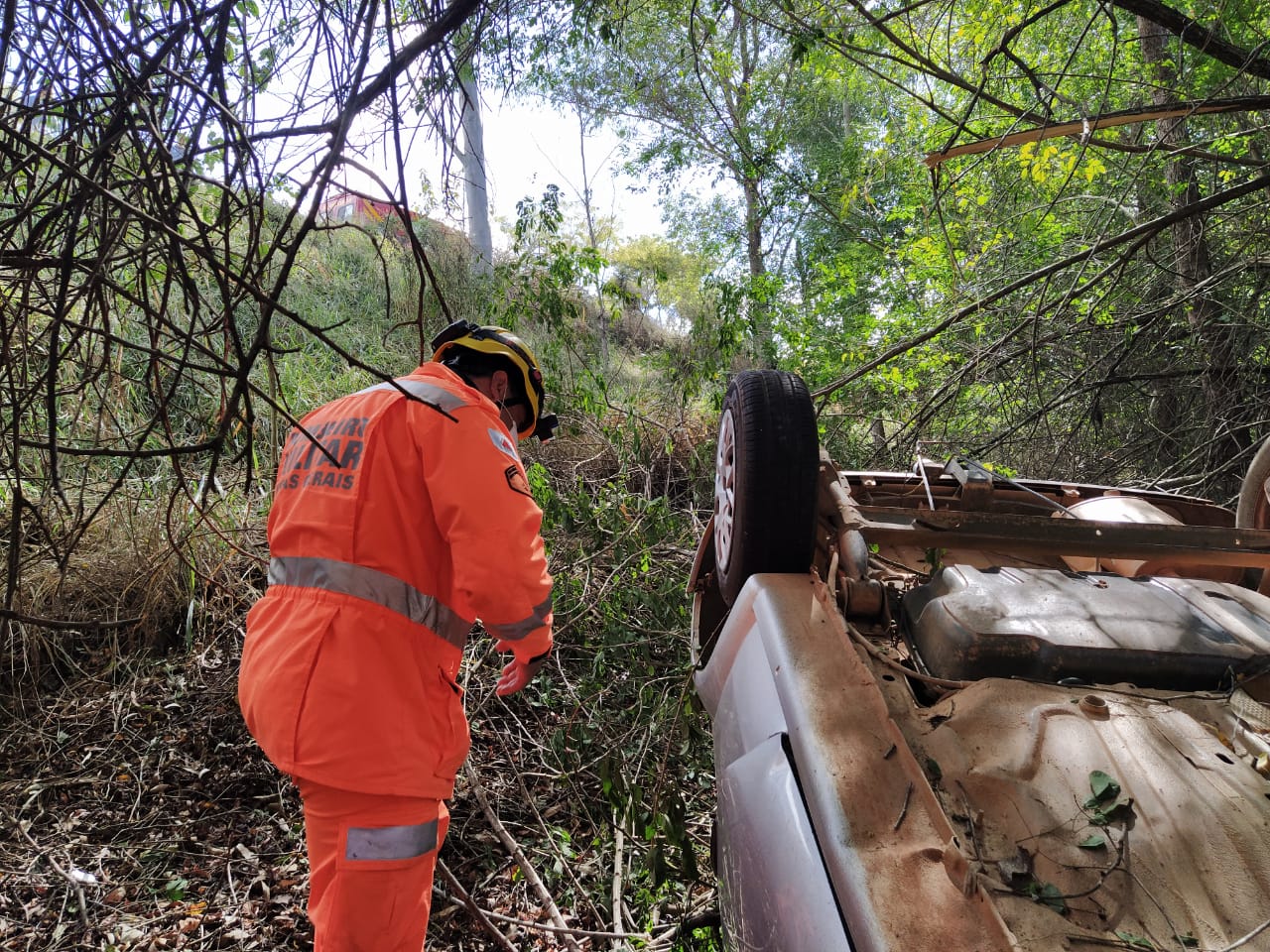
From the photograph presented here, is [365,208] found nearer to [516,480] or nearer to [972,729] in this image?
[516,480]

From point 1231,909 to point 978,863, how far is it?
0.37 metres

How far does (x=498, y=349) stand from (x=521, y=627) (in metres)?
0.85

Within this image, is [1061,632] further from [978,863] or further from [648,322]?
[648,322]

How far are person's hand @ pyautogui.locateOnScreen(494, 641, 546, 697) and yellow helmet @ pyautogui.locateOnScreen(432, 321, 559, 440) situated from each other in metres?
0.73

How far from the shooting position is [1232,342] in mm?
5094

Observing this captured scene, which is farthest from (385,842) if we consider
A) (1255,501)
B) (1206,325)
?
(1206,325)

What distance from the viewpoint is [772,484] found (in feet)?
7.16

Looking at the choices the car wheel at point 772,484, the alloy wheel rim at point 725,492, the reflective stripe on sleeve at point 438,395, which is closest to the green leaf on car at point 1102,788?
the car wheel at point 772,484

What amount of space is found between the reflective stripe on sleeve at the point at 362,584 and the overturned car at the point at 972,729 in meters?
0.84

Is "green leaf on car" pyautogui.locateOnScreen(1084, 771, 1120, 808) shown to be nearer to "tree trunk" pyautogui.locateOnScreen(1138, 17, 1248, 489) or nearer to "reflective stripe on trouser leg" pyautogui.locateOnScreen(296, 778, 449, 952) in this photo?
"reflective stripe on trouser leg" pyautogui.locateOnScreen(296, 778, 449, 952)

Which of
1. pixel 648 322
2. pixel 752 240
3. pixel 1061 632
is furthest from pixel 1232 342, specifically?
pixel 648 322

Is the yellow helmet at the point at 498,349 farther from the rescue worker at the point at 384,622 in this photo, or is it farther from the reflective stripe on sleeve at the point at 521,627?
the reflective stripe on sleeve at the point at 521,627

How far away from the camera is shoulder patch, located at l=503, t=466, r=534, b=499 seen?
189 cm

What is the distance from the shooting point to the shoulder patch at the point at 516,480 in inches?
74.4
